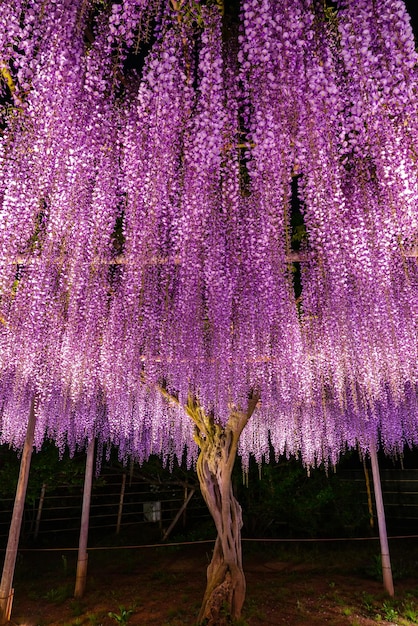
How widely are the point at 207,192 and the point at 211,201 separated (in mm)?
89

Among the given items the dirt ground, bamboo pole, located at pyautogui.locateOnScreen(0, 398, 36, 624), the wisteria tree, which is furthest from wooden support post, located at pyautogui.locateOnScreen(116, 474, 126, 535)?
bamboo pole, located at pyautogui.locateOnScreen(0, 398, 36, 624)

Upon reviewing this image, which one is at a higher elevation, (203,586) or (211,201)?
(211,201)

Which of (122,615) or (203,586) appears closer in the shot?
(122,615)

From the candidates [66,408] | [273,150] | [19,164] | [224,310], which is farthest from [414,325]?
[66,408]

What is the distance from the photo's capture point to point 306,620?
5.27 meters

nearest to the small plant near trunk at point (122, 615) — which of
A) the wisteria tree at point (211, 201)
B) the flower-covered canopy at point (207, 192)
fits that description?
the wisteria tree at point (211, 201)

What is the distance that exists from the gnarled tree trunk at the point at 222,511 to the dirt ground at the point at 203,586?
0.30 metres

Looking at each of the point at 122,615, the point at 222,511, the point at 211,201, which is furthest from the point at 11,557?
the point at 211,201

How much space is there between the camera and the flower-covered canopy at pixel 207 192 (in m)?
2.35

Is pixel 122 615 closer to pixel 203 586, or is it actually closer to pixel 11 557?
pixel 11 557

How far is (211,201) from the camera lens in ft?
10.6

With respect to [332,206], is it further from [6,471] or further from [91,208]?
[6,471]

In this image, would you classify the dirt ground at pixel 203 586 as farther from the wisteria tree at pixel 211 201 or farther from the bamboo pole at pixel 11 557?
the wisteria tree at pixel 211 201

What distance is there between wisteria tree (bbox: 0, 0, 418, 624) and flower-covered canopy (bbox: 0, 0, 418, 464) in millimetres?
17
